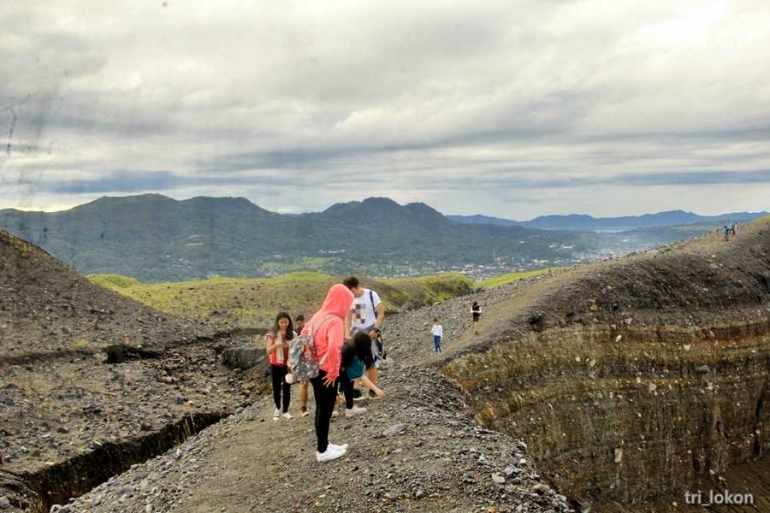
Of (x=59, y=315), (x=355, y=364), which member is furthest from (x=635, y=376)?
(x=59, y=315)

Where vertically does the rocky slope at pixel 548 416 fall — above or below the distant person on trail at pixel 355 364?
below

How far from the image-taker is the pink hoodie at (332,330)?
1252 cm

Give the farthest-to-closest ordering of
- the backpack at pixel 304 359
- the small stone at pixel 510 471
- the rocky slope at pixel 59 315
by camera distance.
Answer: the rocky slope at pixel 59 315
the small stone at pixel 510 471
the backpack at pixel 304 359

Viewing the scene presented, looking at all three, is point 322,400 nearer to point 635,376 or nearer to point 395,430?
point 395,430

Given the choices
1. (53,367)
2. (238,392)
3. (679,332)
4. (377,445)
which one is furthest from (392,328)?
(377,445)

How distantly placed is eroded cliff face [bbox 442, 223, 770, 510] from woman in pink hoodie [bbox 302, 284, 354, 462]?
11957mm

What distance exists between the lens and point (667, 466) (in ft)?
107

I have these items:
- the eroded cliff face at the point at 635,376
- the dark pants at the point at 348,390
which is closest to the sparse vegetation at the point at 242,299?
the eroded cliff face at the point at 635,376

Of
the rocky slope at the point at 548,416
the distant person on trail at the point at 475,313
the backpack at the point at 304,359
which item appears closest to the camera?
the backpack at the point at 304,359

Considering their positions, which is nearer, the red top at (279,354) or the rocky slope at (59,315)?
the red top at (279,354)

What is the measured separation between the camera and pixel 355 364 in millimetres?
15727

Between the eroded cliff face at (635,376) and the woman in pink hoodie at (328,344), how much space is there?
12.0 m

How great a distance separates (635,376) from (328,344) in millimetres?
A: 24997

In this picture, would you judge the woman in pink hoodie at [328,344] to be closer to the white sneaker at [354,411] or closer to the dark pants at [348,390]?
the dark pants at [348,390]
